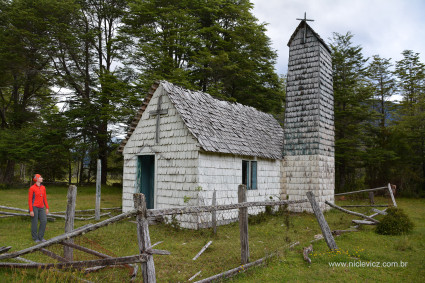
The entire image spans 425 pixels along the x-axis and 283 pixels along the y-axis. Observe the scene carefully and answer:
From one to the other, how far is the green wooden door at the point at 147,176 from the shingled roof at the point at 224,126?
3.35 meters

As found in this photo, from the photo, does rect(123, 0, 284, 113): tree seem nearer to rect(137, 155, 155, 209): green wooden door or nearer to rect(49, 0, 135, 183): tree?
rect(49, 0, 135, 183): tree

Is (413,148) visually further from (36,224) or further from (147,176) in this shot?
(36,224)

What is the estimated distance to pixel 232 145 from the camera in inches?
501

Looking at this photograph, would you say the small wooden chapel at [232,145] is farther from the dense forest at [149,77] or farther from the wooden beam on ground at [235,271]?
the dense forest at [149,77]

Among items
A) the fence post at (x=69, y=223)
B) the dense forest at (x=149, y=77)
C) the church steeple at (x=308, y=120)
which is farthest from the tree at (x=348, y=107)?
the fence post at (x=69, y=223)

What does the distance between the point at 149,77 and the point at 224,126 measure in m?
13.6

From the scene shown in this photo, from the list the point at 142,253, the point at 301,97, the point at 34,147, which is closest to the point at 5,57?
the point at 34,147

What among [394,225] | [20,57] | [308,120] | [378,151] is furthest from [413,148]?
[20,57]

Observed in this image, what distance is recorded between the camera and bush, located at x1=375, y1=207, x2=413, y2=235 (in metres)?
10.4

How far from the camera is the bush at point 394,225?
34.0 ft

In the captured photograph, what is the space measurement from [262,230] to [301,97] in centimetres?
820

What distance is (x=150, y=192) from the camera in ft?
47.3

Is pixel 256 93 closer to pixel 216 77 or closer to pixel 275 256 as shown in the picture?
pixel 216 77

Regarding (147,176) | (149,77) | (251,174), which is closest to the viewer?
(251,174)
